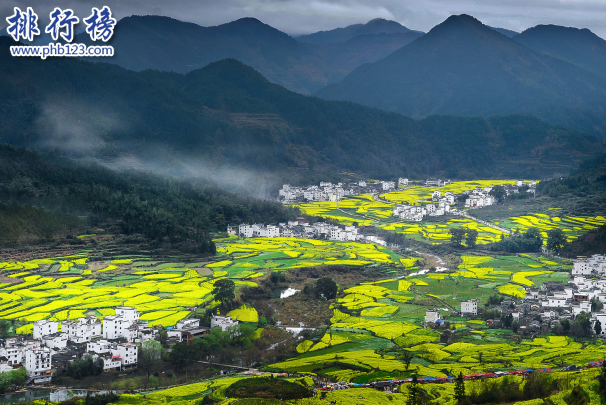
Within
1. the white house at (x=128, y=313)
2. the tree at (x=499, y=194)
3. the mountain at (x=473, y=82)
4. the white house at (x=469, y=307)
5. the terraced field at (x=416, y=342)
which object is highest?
the mountain at (x=473, y=82)

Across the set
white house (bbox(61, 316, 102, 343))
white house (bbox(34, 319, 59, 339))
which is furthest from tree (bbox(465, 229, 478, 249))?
white house (bbox(34, 319, 59, 339))

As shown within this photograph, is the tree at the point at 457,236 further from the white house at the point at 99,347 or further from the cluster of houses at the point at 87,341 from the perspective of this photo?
the white house at the point at 99,347

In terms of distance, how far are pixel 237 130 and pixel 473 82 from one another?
87097 millimetres

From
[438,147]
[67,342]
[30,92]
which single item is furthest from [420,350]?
[438,147]

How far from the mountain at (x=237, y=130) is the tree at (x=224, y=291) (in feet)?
157

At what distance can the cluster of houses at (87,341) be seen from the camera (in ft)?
90.5

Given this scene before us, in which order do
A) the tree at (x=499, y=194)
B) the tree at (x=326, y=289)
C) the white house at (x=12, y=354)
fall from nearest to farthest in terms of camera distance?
the white house at (x=12, y=354) → the tree at (x=326, y=289) → the tree at (x=499, y=194)

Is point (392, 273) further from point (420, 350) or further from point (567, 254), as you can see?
point (420, 350)

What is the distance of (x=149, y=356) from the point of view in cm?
2894

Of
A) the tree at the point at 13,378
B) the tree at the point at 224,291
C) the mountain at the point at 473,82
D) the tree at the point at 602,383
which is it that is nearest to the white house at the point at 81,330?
the tree at the point at 13,378

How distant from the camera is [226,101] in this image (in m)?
112

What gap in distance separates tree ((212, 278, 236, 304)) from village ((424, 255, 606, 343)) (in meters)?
9.85

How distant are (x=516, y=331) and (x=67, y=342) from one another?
19269mm

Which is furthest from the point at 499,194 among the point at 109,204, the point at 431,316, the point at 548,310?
the point at 431,316
